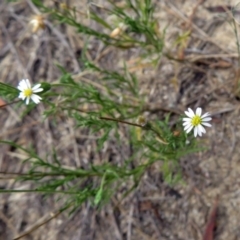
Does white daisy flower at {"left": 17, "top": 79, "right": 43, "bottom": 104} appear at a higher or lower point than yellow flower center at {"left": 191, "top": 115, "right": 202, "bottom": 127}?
higher

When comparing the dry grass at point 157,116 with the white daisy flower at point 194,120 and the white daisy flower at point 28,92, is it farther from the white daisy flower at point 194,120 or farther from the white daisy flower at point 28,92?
the white daisy flower at point 194,120

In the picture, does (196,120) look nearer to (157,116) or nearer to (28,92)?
(28,92)

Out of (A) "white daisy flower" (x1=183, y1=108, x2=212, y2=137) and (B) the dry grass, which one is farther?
(B) the dry grass

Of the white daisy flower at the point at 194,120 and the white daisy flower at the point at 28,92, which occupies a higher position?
the white daisy flower at the point at 28,92

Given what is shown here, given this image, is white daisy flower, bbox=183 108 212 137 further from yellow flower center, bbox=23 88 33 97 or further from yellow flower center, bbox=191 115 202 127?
yellow flower center, bbox=23 88 33 97

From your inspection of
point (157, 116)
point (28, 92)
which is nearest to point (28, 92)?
point (28, 92)

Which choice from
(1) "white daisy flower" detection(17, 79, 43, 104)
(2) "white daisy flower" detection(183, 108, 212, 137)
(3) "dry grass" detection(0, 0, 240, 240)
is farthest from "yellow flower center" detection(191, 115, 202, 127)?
(3) "dry grass" detection(0, 0, 240, 240)

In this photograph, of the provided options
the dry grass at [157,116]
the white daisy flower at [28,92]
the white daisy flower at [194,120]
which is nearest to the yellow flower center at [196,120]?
the white daisy flower at [194,120]

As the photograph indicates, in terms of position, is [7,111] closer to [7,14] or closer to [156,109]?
[7,14]

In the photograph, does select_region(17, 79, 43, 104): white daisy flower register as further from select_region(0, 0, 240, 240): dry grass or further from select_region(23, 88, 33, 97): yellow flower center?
select_region(0, 0, 240, 240): dry grass
